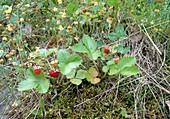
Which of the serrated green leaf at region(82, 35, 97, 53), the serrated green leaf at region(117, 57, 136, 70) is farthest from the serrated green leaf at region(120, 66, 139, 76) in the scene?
the serrated green leaf at region(82, 35, 97, 53)

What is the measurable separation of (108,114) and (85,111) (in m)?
0.08

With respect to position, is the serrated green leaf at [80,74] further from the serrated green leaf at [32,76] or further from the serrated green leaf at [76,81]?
the serrated green leaf at [32,76]

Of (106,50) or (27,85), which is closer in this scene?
(27,85)

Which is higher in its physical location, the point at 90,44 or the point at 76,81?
the point at 90,44

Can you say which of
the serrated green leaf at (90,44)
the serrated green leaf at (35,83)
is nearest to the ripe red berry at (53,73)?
the serrated green leaf at (35,83)

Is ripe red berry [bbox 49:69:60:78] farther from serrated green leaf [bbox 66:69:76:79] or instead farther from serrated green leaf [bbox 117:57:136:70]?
serrated green leaf [bbox 117:57:136:70]

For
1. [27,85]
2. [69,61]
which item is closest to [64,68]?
[69,61]

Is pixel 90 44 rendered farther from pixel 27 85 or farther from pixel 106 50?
pixel 27 85

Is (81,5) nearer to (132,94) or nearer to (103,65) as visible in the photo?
(103,65)

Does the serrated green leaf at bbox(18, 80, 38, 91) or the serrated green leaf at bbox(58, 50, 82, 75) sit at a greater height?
the serrated green leaf at bbox(58, 50, 82, 75)

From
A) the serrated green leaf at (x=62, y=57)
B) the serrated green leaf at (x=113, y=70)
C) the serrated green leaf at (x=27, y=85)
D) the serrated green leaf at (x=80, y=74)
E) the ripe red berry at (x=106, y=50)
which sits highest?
the serrated green leaf at (x=62, y=57)

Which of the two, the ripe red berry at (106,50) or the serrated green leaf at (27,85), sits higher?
the ripe red berry at (106,50)

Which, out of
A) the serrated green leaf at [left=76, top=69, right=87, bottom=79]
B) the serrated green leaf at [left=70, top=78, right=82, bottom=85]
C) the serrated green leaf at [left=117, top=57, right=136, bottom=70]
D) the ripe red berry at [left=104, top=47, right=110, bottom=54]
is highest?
the ripe red berry at [left=104, top=47, right=110, bottom=54]

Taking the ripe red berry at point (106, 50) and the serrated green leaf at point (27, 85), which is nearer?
the serrated green leaf at point (27, 85)
